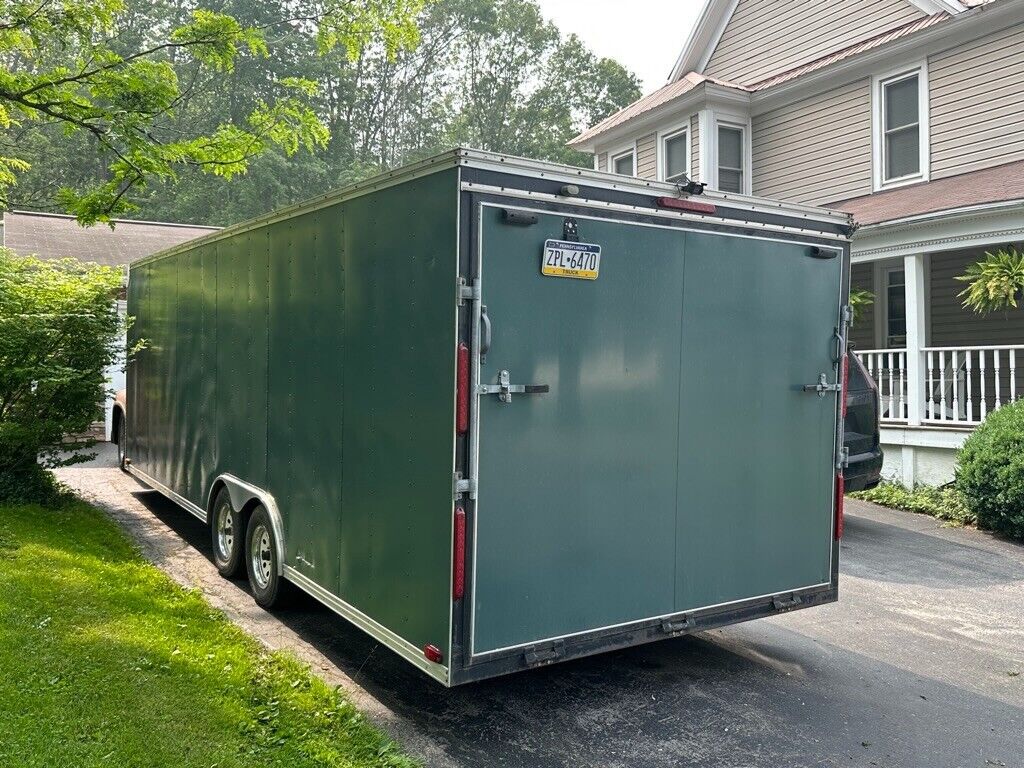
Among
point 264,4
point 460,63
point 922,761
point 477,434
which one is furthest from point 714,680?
point 460,63

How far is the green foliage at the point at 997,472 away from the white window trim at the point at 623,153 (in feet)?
35.8

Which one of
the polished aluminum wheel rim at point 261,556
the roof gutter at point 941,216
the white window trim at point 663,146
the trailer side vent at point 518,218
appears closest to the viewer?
the trailer side vent at point 518,218

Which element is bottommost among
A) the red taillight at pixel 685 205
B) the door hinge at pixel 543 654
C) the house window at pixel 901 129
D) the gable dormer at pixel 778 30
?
the door hinge at pixel 543 654

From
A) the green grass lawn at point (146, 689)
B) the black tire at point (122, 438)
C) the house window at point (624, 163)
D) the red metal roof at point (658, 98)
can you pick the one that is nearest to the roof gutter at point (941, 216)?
the red metal roof at point (658, 98)

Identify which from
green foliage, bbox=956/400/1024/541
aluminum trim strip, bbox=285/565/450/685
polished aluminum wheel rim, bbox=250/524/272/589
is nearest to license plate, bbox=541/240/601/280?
aluminum trim strip, bbox=285/565/450/685

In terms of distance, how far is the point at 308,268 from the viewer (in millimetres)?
5578

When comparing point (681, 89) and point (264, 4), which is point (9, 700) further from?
point (264, 4)

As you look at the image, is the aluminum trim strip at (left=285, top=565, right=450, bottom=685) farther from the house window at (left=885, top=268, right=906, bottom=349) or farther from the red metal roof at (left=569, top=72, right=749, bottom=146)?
the red metal roof at (left=569, top=72, right=749, bottom=146)

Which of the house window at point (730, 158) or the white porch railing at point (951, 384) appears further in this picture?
the house window at point (730, 158)

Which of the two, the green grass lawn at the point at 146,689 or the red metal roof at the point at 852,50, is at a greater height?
the red metal roof at the point at 852,50

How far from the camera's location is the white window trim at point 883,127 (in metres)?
14.0

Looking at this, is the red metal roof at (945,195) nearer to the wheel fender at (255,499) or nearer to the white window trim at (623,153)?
the white window trim at (623,153)

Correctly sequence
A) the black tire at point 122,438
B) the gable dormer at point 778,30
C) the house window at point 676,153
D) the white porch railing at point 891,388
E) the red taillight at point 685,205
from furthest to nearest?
the house window at point 676,153 → the gable dormer at point 778,30 → the white porch railing at point 891,388 → the black tire at point 122,438 → the red taillight at point 685,205

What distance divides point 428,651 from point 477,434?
42.5 inches
